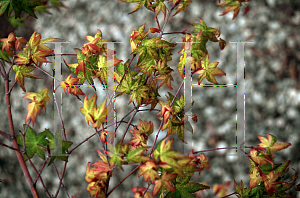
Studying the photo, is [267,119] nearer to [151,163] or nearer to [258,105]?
[258,105]

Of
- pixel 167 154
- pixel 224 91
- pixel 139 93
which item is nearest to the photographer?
pixel 167 154

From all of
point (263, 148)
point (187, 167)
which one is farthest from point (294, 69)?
point (187, 167)

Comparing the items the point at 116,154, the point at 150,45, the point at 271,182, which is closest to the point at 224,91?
the point at 271,182

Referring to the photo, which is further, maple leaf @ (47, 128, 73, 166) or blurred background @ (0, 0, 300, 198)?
blurred background @ (0, 0, 300, 198)

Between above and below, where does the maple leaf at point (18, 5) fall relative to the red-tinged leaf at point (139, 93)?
above

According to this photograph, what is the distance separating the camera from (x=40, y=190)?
3.87 ft

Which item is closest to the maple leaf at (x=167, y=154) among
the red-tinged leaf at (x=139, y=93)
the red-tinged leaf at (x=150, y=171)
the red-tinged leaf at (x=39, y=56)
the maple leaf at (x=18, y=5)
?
the red-tinged leaf at (x=150, y=171)

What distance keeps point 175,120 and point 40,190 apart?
2.66ft

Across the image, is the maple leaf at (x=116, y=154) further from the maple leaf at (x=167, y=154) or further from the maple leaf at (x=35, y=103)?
the maple leaf at (x=35, y=103)

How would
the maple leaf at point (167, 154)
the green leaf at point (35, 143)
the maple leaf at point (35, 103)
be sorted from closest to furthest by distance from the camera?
1. the maple leaf at point (167, 154)
2. the maple leaf at point (35, 103)
3. the green leaf at point (35, 143)

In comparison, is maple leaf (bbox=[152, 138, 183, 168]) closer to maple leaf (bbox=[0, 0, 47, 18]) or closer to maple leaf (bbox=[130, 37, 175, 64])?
maple leaf (bbox=[130, 37, 175, 64])

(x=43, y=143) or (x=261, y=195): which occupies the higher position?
(x=43, y=143)

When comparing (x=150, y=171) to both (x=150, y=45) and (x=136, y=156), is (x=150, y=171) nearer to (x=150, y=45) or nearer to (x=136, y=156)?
(x=136, y=156)

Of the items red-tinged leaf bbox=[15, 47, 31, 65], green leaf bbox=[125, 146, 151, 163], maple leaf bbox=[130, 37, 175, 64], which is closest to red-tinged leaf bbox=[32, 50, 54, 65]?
red-tinged leaf bbox=[15, 47, 31, 65]
